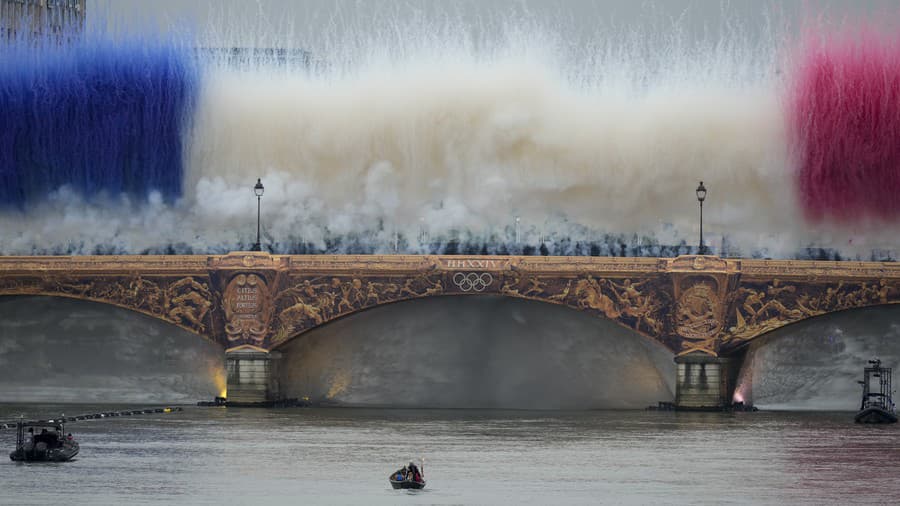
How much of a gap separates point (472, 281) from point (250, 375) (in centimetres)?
953

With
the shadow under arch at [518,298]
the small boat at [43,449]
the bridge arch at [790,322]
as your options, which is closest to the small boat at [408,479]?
the small boat at [43,449]

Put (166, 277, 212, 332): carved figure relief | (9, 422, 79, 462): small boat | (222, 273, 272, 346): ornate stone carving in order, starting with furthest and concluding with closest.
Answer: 1. (166, 277, 212, 332): carved figure relief
2. (222, 273, 272, 346): ornate stone carving
3. (9, 422, 79, 462): small boat

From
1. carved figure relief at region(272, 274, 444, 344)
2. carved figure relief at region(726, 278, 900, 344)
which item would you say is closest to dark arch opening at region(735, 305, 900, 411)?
carved figure relief at region(726, 278, 900, 344)

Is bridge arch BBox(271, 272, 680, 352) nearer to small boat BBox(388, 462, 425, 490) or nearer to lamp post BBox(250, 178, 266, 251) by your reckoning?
lamp post BBox(250, 178, 266, 251)

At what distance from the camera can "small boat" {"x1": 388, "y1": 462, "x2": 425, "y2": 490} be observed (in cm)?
5300

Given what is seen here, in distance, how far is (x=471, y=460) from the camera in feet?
198

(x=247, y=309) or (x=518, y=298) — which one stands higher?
(x=518, y=298)

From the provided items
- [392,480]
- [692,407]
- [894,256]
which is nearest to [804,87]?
[894,256]

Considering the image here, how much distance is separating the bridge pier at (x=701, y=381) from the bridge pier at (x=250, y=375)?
15781mm

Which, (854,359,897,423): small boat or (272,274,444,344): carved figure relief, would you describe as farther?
(272,274,444,344): carved figure relief

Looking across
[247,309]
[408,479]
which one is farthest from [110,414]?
[408,479]

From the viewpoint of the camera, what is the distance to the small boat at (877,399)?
3022 inches

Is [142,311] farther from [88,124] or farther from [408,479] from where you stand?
[408,479]

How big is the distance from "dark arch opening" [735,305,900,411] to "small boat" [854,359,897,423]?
2.86 ft
